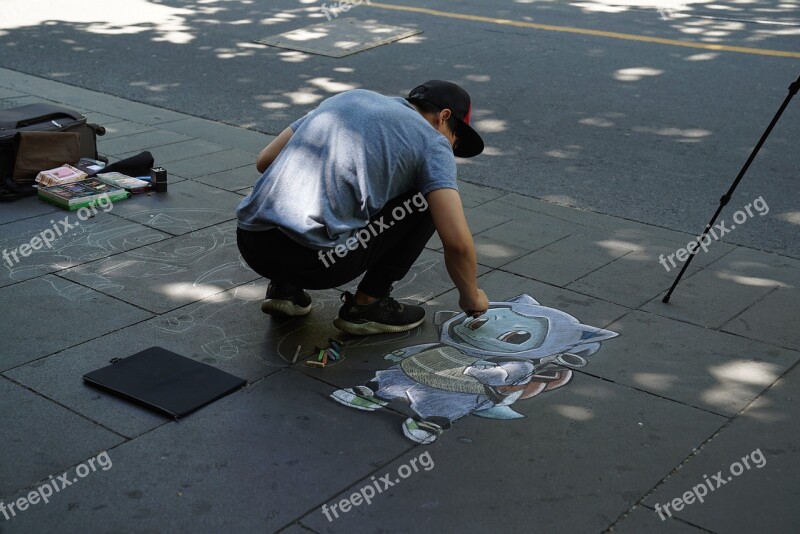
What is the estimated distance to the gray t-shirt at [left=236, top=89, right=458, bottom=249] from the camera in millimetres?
3598

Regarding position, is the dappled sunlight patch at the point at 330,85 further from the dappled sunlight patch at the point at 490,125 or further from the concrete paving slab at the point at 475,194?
the concrete paving slab at the point at 475,194

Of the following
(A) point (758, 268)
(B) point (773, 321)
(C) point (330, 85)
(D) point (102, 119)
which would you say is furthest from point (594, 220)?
(D) point (102, 119)

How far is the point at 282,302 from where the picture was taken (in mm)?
4125

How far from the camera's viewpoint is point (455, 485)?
3004 mm

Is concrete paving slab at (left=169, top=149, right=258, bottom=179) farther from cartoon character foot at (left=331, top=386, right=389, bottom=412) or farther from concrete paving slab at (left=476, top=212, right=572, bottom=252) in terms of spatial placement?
cartoon character foot at (left=331, top=386, right=389, bottom=412)

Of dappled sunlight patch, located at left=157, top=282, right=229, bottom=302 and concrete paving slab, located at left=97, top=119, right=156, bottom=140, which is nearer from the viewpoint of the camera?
dappled sunlight patch, located at left=157, top=282, right=229, bottom=302

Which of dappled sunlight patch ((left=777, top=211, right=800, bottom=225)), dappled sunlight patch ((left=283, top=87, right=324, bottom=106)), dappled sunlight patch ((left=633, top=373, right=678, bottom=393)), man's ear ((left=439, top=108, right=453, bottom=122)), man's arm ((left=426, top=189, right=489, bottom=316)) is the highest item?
man's ear ((left=439, top=108, right=453, bottom=122))

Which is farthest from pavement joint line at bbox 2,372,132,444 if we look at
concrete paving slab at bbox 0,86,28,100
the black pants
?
concrete paving slab at bbox 0,86,28,100

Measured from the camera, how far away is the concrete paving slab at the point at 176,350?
11.1 ft

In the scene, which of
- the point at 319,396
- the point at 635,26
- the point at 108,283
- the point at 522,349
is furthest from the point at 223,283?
the point at 635,26

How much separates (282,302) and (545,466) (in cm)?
151

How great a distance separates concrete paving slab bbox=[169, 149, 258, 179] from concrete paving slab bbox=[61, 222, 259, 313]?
1241 millimetres

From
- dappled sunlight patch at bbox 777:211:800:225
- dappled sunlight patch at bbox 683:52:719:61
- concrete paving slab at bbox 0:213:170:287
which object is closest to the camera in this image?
concrete paving slab at bbox 0:213:170:287

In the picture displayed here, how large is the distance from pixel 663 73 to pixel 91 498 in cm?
750
